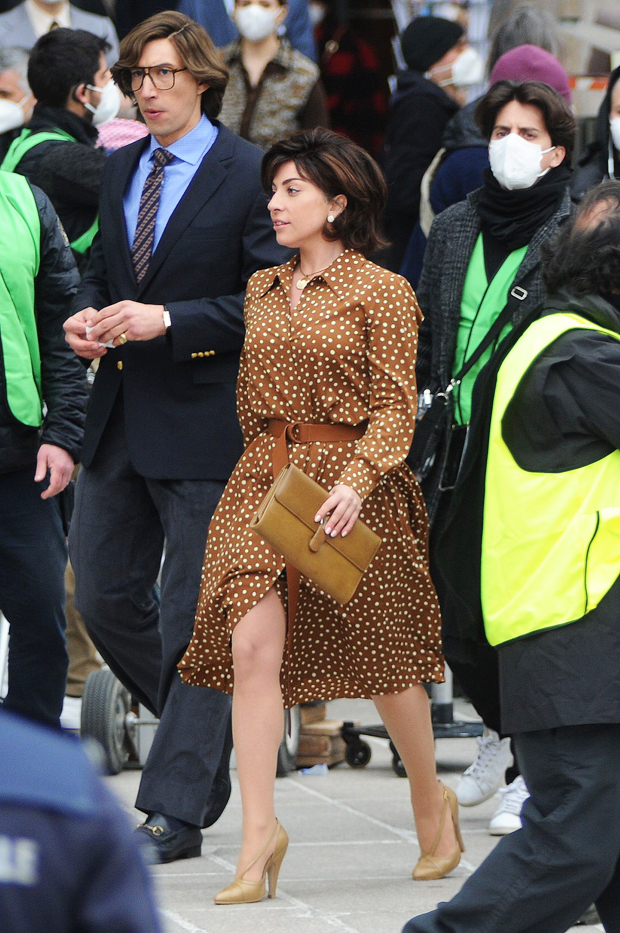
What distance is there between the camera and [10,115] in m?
5.65

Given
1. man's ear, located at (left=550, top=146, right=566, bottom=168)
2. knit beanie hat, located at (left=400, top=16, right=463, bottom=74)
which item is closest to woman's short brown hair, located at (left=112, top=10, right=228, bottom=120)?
man's ear, located at (left=550, top=146, right=566, bottom=168)

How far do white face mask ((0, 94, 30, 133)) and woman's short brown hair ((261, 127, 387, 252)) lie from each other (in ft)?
5.81

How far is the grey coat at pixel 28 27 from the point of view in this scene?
7.71 m

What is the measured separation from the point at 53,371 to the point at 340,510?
1353 mm

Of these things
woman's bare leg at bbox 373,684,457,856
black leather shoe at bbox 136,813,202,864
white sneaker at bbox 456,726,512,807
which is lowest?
white sneaker at bbox 456,726,512,807

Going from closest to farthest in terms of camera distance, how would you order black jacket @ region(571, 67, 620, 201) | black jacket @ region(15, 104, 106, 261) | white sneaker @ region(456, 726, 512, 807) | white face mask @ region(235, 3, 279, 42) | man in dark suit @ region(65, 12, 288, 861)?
1. man in dark suit @ region(65, 12, 288, 861)
2. white sneaker @ region(456, 726, 512, 807)
3. black jacket @ region(571, 67, 620, 201)
4. black jacket @ region(15, 104, 106, 261)
5. white face mask @ region(235, 3, 279, 42)

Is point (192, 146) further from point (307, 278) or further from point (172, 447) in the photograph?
point (172, 447)

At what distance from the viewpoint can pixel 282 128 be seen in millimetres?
7141

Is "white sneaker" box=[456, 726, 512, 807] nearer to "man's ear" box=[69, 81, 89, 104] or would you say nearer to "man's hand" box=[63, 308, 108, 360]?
"man's hand" box=[63, 308, 108, 360]

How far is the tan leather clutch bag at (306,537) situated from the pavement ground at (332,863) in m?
0.78

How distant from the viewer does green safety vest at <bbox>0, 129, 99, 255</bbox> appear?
5652 millimetres

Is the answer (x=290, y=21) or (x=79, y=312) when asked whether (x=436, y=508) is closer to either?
(x=79, y=312)

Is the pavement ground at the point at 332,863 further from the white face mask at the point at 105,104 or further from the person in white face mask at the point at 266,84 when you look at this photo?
the person in white face mask at the point at 266,84

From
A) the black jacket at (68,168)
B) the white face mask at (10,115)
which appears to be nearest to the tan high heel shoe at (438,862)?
the black jacket at (68,168)
